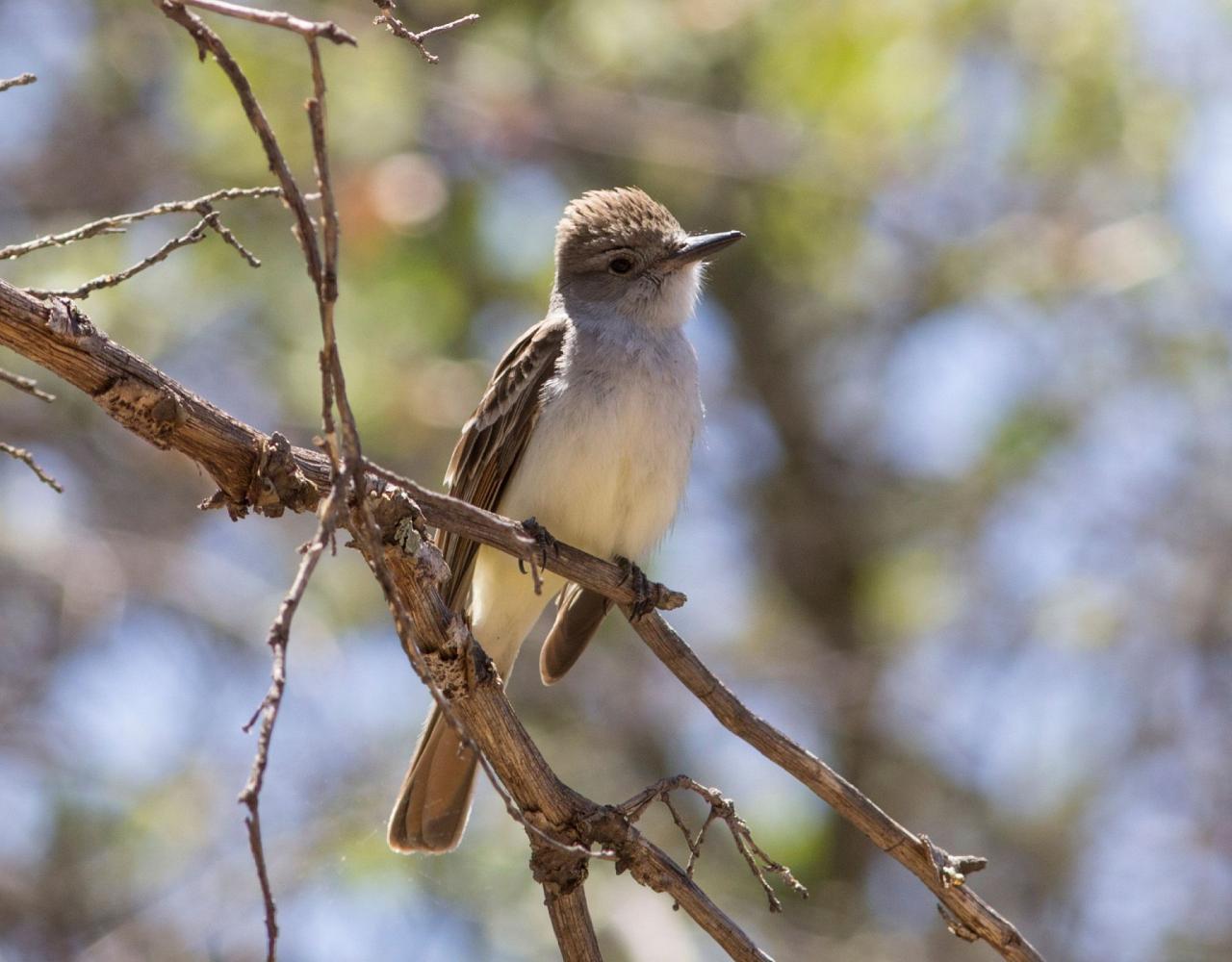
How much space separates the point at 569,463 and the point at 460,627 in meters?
1.60

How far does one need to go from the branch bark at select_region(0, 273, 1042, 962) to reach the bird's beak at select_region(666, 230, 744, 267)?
7.12 ft

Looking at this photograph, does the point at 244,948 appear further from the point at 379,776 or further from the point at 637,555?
the point at 637,555

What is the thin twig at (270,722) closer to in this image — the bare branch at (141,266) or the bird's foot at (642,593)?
the bare branch at (141,266)

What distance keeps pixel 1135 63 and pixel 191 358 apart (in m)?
5.50

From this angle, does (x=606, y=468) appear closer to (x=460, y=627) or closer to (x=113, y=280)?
(x=460, y=627)

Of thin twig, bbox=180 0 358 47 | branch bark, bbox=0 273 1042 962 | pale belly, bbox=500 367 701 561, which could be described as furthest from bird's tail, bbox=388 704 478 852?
thin twig, bbox=180 0 358 47

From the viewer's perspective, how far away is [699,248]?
5262 mm

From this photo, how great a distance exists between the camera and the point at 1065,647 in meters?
8.66

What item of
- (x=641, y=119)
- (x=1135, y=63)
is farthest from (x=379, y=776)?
(x=1135, y=63)

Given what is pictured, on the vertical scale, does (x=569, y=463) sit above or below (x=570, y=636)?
above

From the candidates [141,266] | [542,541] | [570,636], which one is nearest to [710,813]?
[542,541]

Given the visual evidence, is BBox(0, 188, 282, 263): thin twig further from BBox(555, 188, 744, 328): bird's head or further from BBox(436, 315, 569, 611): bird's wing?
BBox(555, 188, 744, 328): bird's head

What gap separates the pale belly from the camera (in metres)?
4.55

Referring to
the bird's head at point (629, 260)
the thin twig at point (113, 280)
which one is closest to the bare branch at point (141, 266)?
the thin twig at point (113, 280)
